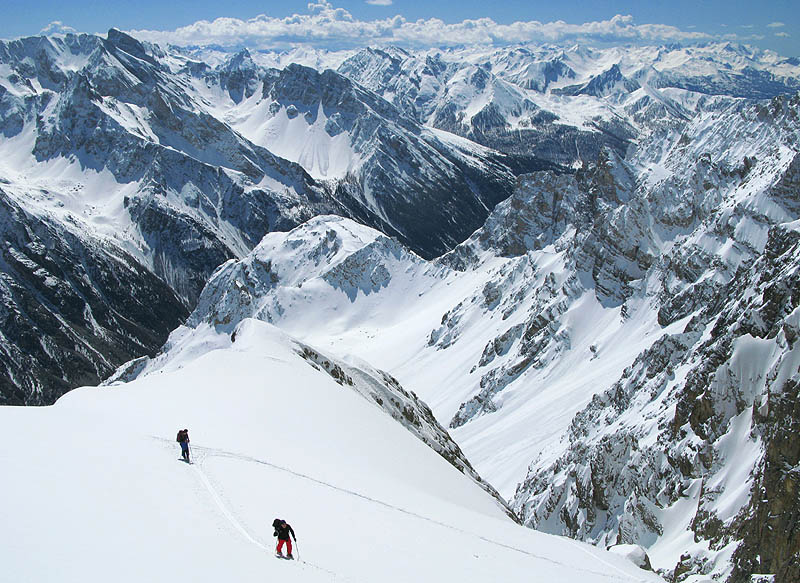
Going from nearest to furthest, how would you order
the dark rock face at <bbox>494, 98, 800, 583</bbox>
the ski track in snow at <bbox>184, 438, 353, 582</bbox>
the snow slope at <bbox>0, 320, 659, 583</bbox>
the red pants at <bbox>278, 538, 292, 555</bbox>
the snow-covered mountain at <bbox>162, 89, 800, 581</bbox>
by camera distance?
the snow slope at <bbox>0, 320, 659, 583</bbox> < the red pants at <bbox>278, 538, 292, 555</bbox> < the ski track in snow at <bbox>184, 438, 353, 582</bbox> < the dark rock face at <bbox>494, 98, 800, 583</bbox> < the snow-covered mountain at <bbox>162, 89, 800, 581</bbox>

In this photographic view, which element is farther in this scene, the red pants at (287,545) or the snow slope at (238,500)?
the red pants at (287,545)

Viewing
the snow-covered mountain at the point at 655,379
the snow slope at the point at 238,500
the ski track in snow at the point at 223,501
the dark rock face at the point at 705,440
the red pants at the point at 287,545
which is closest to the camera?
the snow slope at the point at 238,500

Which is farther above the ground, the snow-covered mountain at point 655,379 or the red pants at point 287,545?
the snow-covered mountain at point 655,379

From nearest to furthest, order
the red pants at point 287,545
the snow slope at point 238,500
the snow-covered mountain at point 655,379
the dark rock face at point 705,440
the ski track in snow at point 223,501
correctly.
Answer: the snow slope at point 238,500 < the red pants at point 287,545 < the ski track in snow at point 223,501 < the dark rock face at point 705,440 < the snow-covered mountain at point 655,379

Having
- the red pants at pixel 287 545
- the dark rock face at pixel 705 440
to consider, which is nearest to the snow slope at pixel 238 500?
the red pants at pixel 287 545

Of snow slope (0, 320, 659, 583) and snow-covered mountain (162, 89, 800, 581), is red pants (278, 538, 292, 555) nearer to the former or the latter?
snow slope (0, 320, 659, 583)

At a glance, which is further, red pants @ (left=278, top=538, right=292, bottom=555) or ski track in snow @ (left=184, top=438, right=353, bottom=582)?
ski track in snow @ (left=184, top=438, right=353, bottom=582)

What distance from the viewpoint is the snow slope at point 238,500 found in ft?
68.8

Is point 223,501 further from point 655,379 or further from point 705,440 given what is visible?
point 655,379

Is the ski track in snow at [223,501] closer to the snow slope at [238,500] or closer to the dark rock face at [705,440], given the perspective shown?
the snow slope at [238,500]

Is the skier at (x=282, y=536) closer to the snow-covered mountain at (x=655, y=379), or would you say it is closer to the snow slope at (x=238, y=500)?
the snow slope at (x=238, y=500)

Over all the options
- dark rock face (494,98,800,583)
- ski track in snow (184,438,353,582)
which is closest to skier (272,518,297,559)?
ski track in snow (184,438,353,582)

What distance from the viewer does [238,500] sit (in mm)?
28516

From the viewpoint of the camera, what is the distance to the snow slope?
68.8 feet
